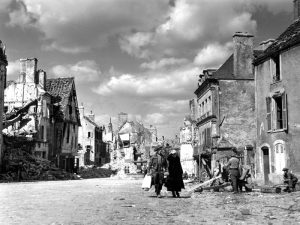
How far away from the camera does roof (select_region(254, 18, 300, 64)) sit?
66.8 feet

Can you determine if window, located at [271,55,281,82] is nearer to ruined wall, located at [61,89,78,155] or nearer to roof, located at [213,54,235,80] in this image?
roof, located at [213,54,235,80]

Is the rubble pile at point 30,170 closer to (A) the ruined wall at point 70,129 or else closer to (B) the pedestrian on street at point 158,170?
(A) the ruined wall at point 70,129

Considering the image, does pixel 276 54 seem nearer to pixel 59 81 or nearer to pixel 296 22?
pixel 296 22

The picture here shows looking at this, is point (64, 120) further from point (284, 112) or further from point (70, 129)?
point (284, 112)

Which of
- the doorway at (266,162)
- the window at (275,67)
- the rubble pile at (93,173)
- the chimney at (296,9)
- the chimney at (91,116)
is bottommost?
the rubble pile at (93,173)

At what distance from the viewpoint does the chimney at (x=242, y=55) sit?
111 ft

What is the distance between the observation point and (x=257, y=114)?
78.8 ft

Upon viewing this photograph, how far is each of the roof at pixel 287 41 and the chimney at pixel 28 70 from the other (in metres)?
29.4

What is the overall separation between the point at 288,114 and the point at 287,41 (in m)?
3.66

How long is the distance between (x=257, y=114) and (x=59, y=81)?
33.8m

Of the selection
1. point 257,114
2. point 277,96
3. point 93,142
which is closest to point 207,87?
point 257,114

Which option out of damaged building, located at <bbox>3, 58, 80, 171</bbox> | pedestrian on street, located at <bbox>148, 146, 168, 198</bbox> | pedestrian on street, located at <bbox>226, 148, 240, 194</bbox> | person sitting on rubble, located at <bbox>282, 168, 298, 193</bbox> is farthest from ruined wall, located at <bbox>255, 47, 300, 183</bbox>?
damaged building, located at <bbox>3, 58, 80, 171</bbox>

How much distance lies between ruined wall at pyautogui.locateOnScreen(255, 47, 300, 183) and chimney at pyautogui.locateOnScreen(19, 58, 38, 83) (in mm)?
29510

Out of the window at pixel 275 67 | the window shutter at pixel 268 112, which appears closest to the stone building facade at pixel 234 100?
the window shutter at pixel 268 112
